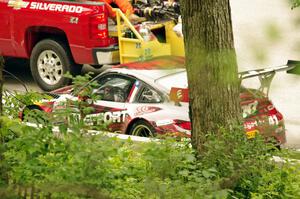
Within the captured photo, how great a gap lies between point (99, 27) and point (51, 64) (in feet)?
3.88

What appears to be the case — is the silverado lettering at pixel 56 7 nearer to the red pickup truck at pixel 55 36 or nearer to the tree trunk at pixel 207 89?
the red pickup truck at pixel 55 36

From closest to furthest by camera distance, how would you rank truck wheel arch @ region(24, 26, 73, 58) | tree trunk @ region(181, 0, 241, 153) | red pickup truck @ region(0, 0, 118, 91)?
tree trunk @ region(181, 0, 241, 153)
red pickup truck @ region(0, 0, 118, 91)
truck wheel arch @ region(24, 26, 73, 58)

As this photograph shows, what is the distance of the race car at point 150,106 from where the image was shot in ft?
33.2

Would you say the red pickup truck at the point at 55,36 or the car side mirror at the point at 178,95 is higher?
the red pickup truck at the point at 55,36

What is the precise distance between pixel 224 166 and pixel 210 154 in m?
0.24

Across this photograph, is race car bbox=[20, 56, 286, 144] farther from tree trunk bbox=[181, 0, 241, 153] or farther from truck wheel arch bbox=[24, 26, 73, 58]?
truck wheel arch bbox=[24, 26, 73, 58]

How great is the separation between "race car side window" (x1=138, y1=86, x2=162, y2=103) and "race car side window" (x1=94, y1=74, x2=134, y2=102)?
24cm

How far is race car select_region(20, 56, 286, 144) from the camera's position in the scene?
33.2 feet

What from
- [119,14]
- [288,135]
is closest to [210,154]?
[288,135]

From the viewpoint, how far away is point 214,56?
107 inches

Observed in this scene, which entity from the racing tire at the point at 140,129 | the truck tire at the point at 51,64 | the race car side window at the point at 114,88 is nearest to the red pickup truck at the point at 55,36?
the truck tire at the point at 51,64

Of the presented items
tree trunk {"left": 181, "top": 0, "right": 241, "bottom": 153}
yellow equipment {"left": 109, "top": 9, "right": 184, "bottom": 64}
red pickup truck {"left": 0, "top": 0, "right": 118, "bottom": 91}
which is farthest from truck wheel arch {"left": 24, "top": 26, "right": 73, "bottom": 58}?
tree trunk {"left": 181, "top": 0, "right": 241, "bottom": 153}

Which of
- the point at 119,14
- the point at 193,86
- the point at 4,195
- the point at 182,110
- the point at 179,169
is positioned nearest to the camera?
the point at 4,195

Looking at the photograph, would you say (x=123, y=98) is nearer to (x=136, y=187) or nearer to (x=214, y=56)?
(x=136, y=187)
